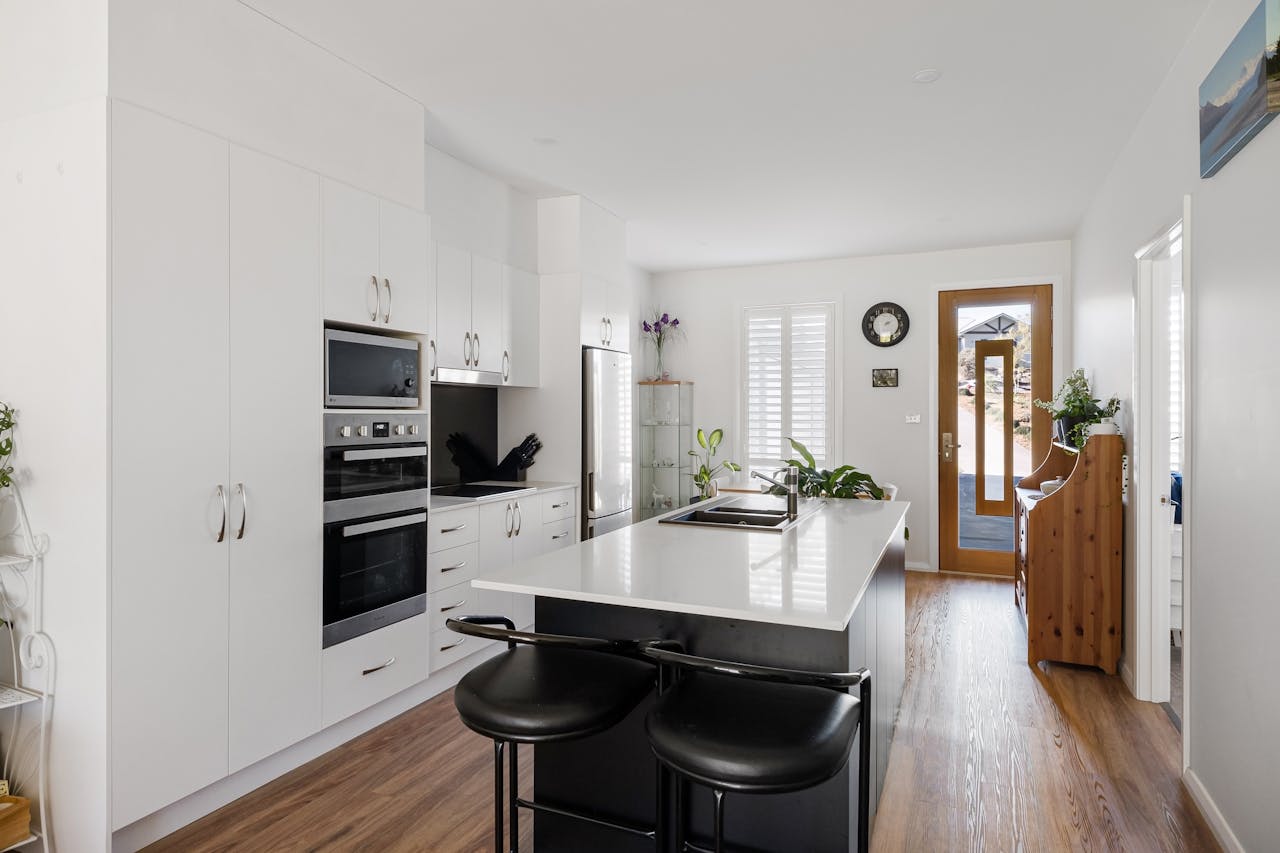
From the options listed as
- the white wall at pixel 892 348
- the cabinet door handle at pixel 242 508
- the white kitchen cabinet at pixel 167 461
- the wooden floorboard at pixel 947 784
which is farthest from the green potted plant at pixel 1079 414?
the white kitchen cabinet at pixel 167 461

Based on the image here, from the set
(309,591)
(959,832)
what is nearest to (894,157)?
(959,832)

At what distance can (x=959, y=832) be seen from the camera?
2.34 metres

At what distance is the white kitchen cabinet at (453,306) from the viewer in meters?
3.72

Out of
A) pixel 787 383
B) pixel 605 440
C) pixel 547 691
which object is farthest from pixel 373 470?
pixel 787 383

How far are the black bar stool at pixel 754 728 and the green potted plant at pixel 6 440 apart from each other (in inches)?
79.6

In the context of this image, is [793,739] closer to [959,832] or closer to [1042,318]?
[959,832]

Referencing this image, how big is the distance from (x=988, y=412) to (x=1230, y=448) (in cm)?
396

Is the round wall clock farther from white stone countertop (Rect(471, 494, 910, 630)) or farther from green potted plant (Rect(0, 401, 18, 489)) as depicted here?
green potted plant (Rect(0, 401, 18, 489))

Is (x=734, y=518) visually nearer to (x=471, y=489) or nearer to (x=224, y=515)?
(x=471, y=489)

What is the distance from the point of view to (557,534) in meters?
4.39

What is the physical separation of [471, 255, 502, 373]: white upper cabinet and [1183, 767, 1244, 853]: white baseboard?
3.46 m

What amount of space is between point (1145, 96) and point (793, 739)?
325cm

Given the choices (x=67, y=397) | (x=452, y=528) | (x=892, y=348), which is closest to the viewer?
(x=67, y=397)

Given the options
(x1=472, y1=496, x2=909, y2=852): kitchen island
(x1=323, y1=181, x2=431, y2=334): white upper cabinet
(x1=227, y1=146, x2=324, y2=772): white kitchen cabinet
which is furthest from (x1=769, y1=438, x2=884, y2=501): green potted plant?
(x1=227, y1=146, x2=324, y2=772): white kitchen cabinet
